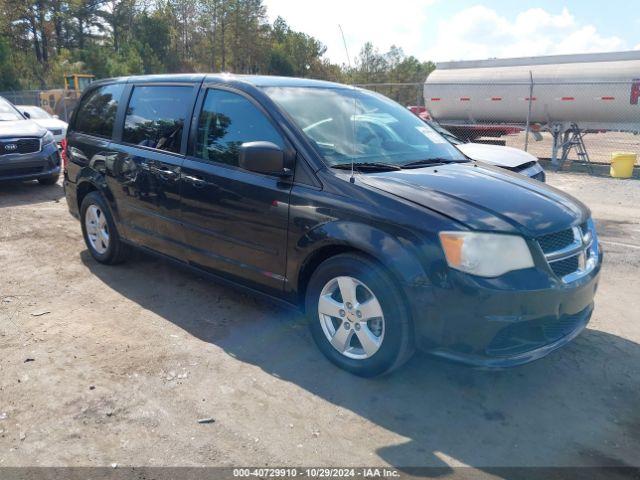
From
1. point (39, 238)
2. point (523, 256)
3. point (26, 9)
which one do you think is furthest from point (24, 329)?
point (26, 9)

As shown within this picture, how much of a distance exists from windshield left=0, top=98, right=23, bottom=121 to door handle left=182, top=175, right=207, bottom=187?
7361 millimetres

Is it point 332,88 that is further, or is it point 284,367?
point 332,88

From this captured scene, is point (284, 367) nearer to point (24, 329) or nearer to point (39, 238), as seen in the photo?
point (24, 329)

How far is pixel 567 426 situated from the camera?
119 inches

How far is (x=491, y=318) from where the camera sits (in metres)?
2.90

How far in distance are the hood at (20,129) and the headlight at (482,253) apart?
844 centimetres

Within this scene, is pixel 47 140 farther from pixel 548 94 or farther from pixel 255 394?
pixel 548 94

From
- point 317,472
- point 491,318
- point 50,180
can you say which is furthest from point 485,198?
point 50,180

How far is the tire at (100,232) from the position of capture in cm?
528

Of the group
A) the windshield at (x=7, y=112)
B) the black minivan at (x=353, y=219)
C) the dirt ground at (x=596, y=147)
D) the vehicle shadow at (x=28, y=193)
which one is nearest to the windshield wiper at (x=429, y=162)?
the black minivan at (x=353, y=219)

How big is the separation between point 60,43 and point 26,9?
7790mm

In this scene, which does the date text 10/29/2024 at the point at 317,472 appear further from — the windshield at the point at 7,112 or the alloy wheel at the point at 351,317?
the windshield at the point at 7,112

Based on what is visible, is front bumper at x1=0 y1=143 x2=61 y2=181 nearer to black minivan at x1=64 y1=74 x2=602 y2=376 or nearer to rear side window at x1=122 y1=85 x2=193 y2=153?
black minivan at x1=64 y1=74 x2=602 y2=376

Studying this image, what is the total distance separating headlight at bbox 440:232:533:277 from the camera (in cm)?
292
